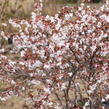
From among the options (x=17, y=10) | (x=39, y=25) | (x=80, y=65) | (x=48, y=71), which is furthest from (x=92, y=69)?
(x=17, y=10)

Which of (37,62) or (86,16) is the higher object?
(86,16)

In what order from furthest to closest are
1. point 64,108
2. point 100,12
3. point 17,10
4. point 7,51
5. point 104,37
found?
1. point 17,10
2. point 7,51
3. point 64,108
4. point 100,12
5. point 104,37

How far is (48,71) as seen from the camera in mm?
5004

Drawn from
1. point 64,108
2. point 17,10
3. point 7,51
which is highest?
point 17,10

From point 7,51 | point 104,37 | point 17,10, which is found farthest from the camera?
point 17,10

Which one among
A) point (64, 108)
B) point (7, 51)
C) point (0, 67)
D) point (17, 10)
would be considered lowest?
point (64, 108)

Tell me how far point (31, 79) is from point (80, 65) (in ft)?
2.20

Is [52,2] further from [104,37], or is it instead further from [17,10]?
[104,37]

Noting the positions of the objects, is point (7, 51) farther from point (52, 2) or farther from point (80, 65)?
point (80, 65)

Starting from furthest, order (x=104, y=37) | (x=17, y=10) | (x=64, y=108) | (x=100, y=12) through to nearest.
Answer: (x=17, y=10) → (x=64, y=108) → (x=100, y=12) → (x=104, y=37)

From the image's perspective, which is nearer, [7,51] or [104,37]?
[104,37]

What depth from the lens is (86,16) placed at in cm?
498

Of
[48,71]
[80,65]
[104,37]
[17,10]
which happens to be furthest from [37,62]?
[17,10]

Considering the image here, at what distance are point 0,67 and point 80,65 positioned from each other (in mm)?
1135
